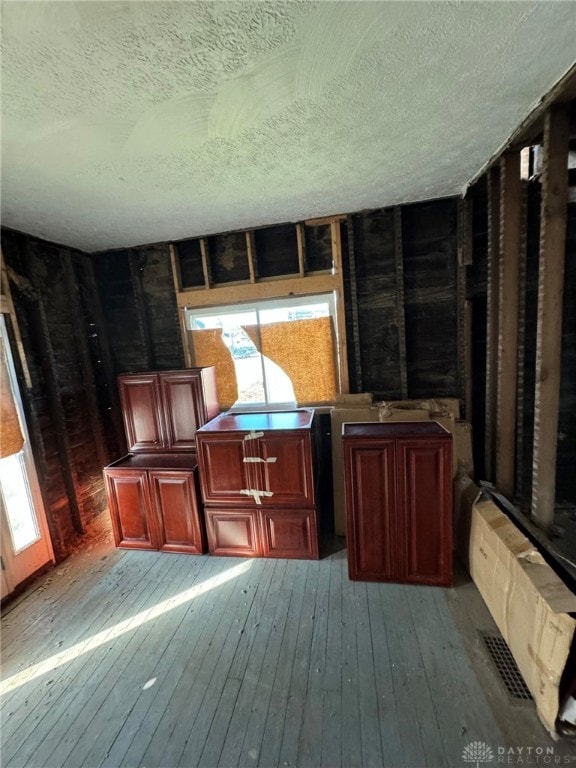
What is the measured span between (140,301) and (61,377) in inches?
42.5

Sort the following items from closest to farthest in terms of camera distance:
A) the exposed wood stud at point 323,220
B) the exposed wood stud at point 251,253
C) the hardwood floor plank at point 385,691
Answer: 1. the hardwood floor plank at point 385,691
2. the exposed wood stud at point 323,220
3. the exposed wood stud at point 251,253

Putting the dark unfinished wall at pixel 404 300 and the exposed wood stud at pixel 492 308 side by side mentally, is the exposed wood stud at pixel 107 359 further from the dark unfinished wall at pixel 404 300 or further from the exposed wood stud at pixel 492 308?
the exposed wood stud at pixel 492 308

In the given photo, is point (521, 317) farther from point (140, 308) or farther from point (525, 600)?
point (140, 308)

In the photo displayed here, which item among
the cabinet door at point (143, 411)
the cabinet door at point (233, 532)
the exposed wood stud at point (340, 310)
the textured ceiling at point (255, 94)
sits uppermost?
the textured ceiling at point (255, 94)

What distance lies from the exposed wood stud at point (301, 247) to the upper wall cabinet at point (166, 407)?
1.33 metres

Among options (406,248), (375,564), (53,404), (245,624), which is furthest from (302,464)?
(53,404)

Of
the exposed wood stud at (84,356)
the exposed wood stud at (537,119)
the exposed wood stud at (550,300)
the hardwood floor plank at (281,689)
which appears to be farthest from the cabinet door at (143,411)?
the exposed wood stud at (537,119)

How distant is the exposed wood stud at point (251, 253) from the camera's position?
3027mm

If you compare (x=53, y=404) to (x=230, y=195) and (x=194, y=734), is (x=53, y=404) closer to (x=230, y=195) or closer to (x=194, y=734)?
(x=230, y=195)

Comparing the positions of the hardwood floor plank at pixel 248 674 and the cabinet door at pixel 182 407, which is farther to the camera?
the cabinet door at pixel 182 407

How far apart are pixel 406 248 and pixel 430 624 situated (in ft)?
9.56

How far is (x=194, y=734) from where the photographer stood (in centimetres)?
149

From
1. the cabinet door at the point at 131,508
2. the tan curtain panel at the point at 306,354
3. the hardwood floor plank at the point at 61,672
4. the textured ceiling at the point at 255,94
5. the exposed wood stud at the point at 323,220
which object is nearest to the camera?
the textured ceiling at the point at 255,94

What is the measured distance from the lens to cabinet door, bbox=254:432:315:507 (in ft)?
8.11
